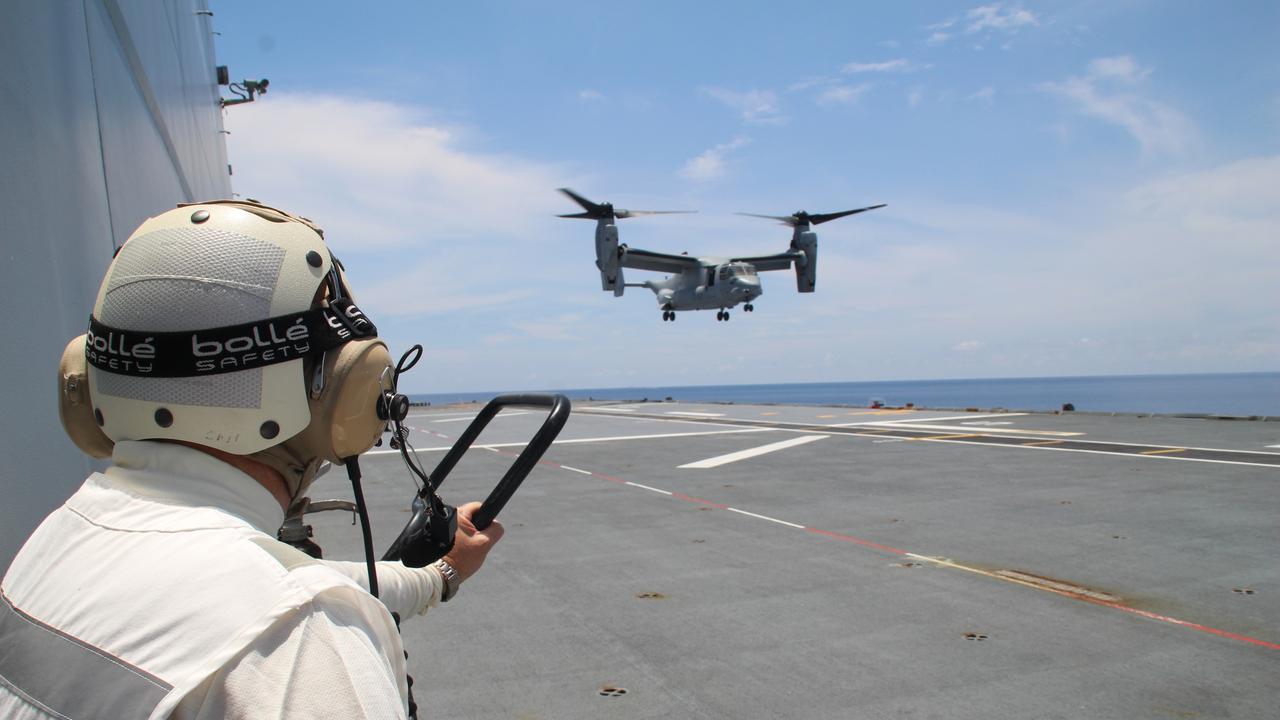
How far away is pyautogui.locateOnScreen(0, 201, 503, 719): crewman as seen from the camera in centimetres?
95

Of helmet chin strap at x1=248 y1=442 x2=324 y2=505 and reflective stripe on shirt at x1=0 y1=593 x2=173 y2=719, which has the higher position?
helmet chin strap at x1=248 y1=442 x2=324 y2=505

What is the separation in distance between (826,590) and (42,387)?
4.76 meters

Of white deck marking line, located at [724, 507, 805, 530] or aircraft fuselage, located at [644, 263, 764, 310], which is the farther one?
aircraft fuselage, located at [644, 263, 764, 310]

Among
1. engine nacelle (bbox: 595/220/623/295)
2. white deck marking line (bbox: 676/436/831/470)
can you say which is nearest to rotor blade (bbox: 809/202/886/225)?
engine nacelle (bbox: 595/220/623/295)

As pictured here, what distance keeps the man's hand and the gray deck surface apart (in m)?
1.78

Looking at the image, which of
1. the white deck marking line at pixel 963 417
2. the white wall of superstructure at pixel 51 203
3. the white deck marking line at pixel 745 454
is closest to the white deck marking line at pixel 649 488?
the white deck marking line at pixel 745 454

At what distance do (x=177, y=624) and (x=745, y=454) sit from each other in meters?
13.6

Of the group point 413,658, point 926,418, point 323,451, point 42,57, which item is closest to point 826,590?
point 413,658

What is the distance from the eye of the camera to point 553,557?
6527mm

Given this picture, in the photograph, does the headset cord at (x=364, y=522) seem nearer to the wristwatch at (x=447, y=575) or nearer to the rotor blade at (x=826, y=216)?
the wristwatch at (x=447, y=575)

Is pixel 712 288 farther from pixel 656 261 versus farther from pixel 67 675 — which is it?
Result: pixel 67 675

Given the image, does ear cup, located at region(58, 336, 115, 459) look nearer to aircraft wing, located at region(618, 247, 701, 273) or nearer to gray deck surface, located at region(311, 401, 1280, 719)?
gray deck surface, located at region(311, 401, 1280, 719)

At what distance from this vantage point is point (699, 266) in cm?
3822

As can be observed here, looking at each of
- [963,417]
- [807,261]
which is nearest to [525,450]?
[963,417]
